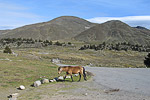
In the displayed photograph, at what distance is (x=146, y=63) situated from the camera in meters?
55.9

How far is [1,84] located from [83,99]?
8.92 meters

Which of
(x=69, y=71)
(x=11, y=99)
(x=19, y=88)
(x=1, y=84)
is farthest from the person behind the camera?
(x=69, y=71)

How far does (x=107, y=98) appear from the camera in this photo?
11.3 metres

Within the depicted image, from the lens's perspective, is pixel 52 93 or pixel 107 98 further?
pixel 52 93

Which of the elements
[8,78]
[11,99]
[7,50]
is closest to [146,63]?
[7,50]

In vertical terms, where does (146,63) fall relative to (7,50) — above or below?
below

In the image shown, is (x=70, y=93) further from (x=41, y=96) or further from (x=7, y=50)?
(x=7, y=50)

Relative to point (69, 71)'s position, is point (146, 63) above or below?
below

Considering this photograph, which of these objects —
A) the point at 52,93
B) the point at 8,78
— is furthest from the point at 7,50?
the point at 52,93

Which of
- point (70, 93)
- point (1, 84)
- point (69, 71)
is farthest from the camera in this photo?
point (69, 71)

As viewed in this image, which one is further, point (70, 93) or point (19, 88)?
point (19, 88)

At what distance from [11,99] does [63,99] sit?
3516 mm

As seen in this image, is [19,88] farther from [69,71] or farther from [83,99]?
[83,99]

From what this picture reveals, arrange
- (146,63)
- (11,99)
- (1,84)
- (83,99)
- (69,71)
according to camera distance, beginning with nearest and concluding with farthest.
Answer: (83,99) → (11,99) → (1,84) → (69,71) → (146,63)
